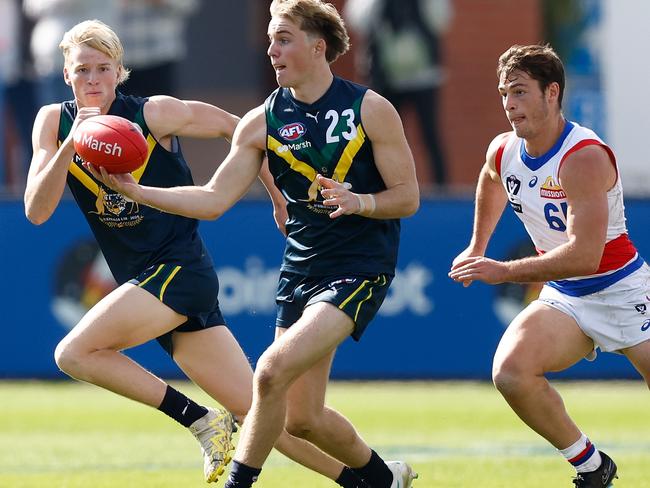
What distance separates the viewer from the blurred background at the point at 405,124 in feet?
42.9

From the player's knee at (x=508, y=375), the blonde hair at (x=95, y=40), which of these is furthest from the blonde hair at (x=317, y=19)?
the player's knee at (x=508, y=375)

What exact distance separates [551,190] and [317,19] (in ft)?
4.30

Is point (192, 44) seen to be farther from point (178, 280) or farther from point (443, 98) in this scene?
point (178, 280)

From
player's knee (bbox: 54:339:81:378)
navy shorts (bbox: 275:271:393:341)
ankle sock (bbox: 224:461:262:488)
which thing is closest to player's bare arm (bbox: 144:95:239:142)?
navy shorts (bbox: 275:271:393:341)

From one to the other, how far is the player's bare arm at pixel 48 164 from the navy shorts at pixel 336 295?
3.67 ft

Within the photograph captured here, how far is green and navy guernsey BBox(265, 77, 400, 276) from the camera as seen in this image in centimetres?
686

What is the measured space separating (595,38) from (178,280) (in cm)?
1239

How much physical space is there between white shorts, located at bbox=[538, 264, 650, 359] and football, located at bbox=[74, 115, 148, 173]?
82.2 inches

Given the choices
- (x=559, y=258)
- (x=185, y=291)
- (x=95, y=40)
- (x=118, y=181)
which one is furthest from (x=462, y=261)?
(x=95, y=40)

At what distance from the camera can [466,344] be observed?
13055 mm

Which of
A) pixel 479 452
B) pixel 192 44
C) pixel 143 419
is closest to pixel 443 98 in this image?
pixel 192 44

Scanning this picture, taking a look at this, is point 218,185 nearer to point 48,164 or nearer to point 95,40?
point 48,164

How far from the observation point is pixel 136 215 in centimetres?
744

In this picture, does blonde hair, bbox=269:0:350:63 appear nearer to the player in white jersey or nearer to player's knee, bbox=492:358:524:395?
the player in white jersey
